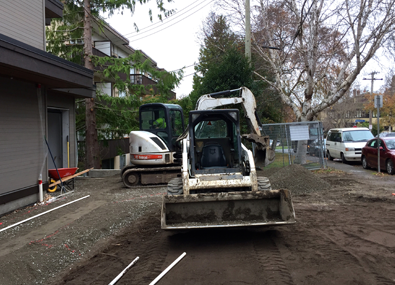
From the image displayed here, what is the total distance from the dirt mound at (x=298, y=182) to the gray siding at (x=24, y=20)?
27.3 feet

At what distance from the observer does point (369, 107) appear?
4812 cm

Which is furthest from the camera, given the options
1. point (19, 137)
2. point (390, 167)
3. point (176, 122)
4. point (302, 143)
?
point (302, 143)

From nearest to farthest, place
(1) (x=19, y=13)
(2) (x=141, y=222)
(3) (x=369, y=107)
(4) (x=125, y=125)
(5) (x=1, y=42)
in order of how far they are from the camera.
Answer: (5) (x=1, y=42), (2) (x=141, y=222), (1) (x=19, y=13), (4) (x=125, y=125), (3) (x=369, y=107)

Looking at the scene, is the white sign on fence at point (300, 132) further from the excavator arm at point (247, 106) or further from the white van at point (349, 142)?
the excavator arm at point (247, 106)

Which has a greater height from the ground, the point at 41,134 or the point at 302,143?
the point at 41,134

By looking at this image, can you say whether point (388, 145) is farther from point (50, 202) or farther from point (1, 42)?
point (1, 42)

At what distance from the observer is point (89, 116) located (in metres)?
16.9

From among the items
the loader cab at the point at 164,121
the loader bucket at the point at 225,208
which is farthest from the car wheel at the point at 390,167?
the loader bucket at the point at 225,208

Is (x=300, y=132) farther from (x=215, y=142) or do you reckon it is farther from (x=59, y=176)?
(x=59, y=176)

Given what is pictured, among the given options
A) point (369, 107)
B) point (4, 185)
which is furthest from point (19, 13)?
point (369, 107)

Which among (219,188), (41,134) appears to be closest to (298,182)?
(219,188)

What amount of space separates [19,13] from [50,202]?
5175 millimetres

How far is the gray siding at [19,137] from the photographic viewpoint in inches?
351

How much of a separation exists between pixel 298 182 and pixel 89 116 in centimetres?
1011
